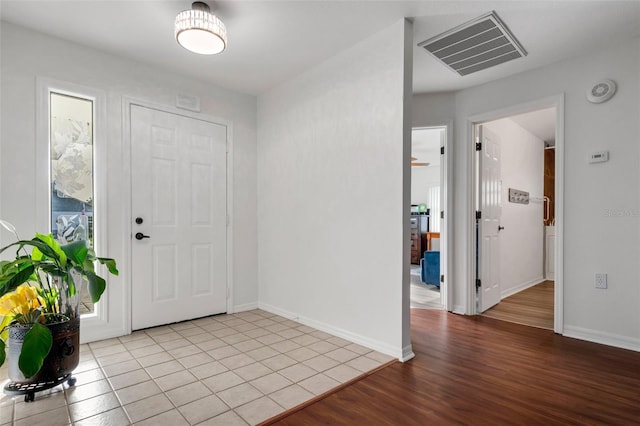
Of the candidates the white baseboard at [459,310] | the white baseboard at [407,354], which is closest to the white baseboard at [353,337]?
the white baseboard at [407,354]

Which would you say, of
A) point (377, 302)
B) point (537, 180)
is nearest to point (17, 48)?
point (377, 302)

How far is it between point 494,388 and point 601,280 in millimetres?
1615

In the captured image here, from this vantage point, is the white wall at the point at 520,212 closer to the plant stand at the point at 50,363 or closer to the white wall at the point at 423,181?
the white wall at the point at 423,181

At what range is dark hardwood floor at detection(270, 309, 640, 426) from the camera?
1742mm

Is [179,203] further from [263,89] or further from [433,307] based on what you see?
[433,307]

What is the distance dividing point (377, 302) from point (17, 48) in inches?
133

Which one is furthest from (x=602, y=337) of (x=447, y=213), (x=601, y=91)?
(x=601, y=91)

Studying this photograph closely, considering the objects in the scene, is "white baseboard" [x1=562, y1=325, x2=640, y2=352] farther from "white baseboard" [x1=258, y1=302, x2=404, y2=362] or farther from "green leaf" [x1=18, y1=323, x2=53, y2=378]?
"green leaf" [x1=18, y1=323, x2=53, y2=378]

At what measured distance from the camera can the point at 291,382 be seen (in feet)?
6.92

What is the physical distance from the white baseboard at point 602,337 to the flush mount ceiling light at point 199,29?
3.72 meters

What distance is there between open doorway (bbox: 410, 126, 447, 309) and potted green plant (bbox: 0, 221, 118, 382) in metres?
3.31

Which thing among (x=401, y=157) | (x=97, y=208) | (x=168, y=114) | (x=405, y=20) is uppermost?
(x=405, y=20)

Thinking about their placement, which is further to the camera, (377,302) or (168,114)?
(168,114)

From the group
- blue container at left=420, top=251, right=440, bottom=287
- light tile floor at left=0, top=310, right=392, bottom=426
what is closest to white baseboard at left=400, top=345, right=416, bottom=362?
light tile floor at left=0, top=310, right=392, bottom=426
